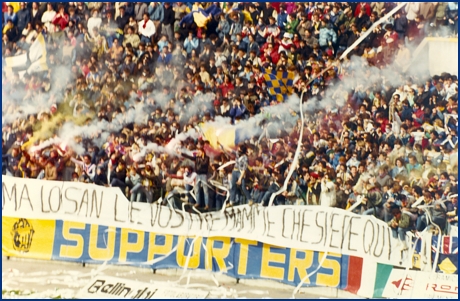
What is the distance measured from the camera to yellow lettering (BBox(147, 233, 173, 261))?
7367 millimetres

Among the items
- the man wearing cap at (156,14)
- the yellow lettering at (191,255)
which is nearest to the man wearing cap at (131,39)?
the man wearing cap at (156,14)

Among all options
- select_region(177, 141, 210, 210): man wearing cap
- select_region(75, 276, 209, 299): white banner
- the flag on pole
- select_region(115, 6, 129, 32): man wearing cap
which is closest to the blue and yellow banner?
select_region(75, 276, 209, 299): white banner

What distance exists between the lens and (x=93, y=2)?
743cm

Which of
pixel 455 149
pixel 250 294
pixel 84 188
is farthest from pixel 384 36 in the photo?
pixel 84 188

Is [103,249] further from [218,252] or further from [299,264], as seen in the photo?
[299,264]

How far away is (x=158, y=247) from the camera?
7.38m

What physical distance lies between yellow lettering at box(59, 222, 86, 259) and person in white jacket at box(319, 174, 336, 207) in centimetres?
274

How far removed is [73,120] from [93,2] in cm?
137

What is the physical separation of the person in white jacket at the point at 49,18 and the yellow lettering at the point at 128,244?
246 cm

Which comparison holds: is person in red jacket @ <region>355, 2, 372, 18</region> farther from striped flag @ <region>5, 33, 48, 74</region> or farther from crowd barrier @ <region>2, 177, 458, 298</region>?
striped flag @ <region>5, 33, 48, 74</region>

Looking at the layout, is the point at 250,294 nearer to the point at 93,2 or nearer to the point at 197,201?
the point at 197,201

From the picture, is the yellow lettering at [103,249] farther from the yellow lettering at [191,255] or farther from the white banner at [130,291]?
the yellow lettering at [191,255]

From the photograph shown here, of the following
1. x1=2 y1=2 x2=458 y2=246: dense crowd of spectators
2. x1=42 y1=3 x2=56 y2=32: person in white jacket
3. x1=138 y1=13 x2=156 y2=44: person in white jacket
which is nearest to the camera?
x1=2 y1=2 x2=458 y2=246: dense crowd of spectators

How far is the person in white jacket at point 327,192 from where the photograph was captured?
7.17 meters
